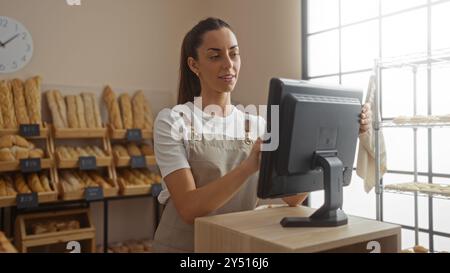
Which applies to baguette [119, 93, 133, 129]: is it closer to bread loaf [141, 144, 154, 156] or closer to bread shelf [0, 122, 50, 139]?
bread loaf [141, 144, 154, 156]

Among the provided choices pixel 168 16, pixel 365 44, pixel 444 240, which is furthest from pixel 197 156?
pixel 168 16

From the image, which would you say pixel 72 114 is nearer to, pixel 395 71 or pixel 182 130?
pixel 182 130

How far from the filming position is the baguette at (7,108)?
3.09 metres

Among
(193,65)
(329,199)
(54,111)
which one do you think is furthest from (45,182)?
(329,199)

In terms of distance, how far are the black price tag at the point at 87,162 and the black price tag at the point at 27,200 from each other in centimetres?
39

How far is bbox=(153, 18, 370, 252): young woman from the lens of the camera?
1334 millimetres

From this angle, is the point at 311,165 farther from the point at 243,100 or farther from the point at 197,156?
the point at 243,100

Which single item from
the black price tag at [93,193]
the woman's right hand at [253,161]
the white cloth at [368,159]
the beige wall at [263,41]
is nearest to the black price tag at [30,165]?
the black price tag at [93,193]

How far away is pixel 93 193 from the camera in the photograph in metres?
3.16

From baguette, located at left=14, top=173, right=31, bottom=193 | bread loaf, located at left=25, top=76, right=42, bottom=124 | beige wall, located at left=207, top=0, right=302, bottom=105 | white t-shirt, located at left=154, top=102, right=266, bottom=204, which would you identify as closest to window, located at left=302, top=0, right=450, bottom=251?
beige wall, located at left=207, top=0, right=302, bottom=105

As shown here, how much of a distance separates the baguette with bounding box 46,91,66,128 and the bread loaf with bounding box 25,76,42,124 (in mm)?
103

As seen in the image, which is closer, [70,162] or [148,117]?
[70,162]

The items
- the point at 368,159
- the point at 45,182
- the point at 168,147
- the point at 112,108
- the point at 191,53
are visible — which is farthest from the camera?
the point at 112,108

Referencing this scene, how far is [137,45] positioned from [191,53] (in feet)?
8.30
